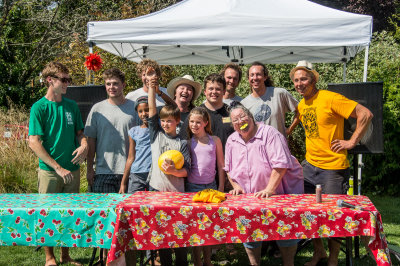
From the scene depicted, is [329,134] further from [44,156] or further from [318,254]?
[44,156]

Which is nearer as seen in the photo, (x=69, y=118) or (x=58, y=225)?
(x=58, y=225)

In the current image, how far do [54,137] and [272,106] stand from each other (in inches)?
88.4

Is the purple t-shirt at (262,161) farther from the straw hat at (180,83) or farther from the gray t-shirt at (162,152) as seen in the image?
the straw hat at (180,83)

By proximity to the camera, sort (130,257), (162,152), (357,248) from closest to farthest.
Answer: (130,257), (162,152), (357,248)

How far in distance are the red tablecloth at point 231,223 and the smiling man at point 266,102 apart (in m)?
1.70

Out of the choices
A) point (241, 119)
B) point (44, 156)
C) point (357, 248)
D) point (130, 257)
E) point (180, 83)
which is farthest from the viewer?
point (357, 248)

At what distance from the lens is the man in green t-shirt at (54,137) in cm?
398

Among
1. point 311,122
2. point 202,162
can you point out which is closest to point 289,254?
point 202,162

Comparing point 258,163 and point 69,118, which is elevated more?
point 69,118

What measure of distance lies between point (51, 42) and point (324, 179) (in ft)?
44.2

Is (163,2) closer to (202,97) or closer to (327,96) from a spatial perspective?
(202,97)

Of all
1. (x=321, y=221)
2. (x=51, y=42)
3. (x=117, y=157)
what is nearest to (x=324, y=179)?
(x=321, y=221)

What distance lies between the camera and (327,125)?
4.12 metres

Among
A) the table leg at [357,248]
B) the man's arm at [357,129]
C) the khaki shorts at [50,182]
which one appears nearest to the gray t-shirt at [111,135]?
the khaki shorts at [50,182]
